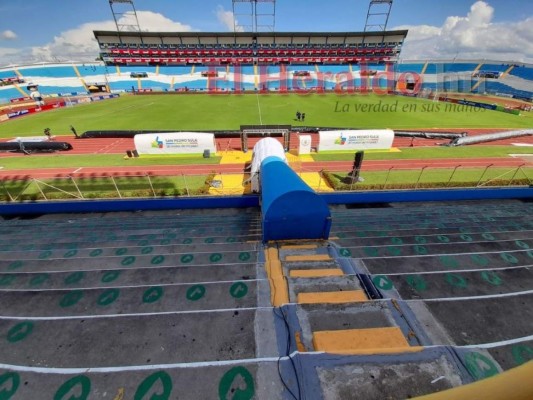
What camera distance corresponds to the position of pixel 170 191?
15492 millimetres

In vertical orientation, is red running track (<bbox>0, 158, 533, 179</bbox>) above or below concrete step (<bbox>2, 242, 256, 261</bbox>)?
below

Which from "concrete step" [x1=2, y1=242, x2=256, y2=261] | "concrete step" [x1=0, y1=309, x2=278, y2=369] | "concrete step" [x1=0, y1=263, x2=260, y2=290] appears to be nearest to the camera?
"concrete step" [x1=0, y1=309, x2=278, y2=369]

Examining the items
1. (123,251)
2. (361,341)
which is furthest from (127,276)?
(361,341)

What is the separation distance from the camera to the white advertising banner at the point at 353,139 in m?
23.3

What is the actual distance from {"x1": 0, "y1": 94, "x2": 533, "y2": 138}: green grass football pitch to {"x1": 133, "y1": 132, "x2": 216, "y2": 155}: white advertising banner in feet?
26.3

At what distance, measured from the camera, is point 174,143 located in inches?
873

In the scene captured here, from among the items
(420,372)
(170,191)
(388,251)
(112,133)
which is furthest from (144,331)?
(112,133)

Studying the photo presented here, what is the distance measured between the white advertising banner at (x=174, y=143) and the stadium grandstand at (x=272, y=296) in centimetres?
1024

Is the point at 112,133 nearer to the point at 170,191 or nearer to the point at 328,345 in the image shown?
the point at 170,191

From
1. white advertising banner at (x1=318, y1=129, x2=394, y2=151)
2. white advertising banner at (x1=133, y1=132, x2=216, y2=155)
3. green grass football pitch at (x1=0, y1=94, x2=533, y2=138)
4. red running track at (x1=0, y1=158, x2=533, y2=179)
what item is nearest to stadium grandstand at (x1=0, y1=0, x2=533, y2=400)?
red running track at (x1=0, y1=158, x2=533, y2=179)

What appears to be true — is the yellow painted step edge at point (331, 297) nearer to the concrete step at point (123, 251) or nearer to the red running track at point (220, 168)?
the concrete step at point (123, 251)

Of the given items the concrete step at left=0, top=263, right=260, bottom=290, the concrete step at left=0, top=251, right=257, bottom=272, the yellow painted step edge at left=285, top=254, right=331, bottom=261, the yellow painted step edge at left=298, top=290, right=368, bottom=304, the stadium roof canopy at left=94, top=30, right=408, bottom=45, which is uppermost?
the stadium roof canopy at left=94, top=30, right=408, bottom=45

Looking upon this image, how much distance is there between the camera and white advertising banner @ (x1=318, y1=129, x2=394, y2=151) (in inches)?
916

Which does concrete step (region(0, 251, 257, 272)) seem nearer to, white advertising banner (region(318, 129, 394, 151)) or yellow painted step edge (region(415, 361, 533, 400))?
yellow painted step edge (region(415, 361, 533, 400))
